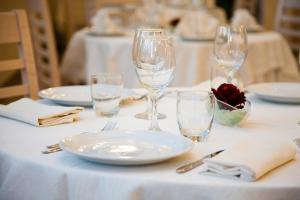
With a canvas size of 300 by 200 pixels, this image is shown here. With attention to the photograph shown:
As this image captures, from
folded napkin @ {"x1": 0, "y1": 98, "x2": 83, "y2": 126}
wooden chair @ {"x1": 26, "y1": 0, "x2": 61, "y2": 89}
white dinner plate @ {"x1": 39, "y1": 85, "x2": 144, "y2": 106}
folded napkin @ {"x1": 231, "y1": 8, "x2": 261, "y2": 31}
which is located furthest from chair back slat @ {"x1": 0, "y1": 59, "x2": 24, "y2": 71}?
folded napkin @ {"x1": 231, "y1": 8, "x2": 261, "y2": 31}

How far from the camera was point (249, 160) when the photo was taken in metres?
0.99

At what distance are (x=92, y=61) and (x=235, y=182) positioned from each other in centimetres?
213

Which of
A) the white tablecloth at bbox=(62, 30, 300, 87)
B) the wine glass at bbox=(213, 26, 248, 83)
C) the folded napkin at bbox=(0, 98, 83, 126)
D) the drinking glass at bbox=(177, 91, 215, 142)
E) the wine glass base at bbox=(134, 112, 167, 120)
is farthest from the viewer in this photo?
the white tablecloth at bbox=(62, 30, 300, 87)

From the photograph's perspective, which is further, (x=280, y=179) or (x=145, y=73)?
(x=145, y=73)

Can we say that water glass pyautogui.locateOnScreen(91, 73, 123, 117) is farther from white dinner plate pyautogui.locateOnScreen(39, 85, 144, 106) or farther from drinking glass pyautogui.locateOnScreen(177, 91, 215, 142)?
drinking glass pyautogui.locateOnScreen(177, 91, 215, 142)

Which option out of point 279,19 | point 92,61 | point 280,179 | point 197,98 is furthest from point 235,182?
point 279,19

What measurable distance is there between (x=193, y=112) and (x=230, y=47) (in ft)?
1.33

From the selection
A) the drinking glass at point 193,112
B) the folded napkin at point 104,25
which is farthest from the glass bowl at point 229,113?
the folded napkin at point 104,25

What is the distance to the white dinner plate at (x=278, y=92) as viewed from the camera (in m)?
1.57

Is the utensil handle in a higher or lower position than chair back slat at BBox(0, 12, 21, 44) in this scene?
lower

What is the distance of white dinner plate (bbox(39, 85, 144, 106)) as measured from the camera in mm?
1486

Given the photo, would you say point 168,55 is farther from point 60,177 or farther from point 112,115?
point 60,177

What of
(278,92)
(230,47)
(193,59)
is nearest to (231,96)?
(230,47)

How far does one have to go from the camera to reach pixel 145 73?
4.06 ft
